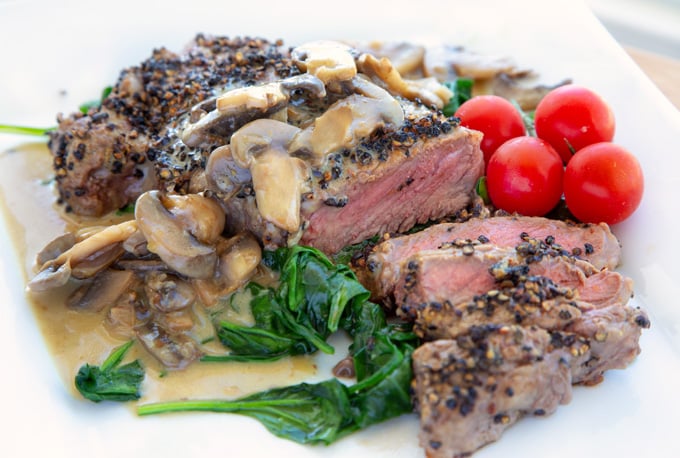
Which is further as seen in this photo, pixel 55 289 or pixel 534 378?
pixel 55 289

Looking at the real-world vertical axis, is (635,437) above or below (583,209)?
below

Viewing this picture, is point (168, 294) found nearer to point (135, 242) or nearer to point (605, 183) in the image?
point (135, 242)

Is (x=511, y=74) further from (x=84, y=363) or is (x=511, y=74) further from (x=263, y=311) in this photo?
(x=84, y=363)

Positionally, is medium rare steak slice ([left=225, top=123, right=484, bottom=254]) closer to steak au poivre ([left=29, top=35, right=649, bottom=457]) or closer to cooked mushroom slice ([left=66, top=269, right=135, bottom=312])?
steak au poivre ([left=29, top=35, right=649, bottom=457])

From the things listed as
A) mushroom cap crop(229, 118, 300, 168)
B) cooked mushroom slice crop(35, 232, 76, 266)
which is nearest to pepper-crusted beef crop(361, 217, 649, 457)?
mushroom cap crop(229, 118, 300, 168)

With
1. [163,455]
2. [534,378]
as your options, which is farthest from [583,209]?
[163,455]

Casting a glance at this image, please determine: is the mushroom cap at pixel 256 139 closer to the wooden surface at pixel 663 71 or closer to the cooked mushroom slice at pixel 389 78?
the cooked mushroom slice at pixel 389 78
